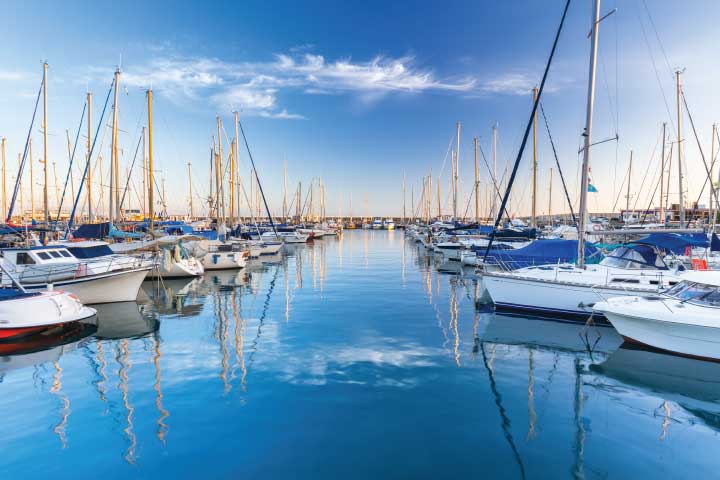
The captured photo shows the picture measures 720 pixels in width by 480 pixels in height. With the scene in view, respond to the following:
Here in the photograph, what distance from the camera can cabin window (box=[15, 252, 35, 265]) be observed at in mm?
16562

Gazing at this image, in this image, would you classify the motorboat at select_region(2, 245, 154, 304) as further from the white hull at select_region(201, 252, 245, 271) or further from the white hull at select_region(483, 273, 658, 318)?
the white hull at select_region(483, 273, 658, 318)

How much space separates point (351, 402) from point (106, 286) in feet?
45.3

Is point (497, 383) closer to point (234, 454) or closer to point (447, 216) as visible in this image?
point (234, 454)

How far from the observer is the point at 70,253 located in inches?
695

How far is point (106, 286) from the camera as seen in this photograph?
16.9 metres

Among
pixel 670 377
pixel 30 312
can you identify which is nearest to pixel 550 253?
pixel 670 377

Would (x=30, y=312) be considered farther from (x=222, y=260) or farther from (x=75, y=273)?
(x=222, y=260)

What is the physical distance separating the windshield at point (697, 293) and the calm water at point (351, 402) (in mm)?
1630

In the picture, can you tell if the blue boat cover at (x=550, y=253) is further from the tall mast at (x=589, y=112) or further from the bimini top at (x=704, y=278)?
the bimini top at (x=704, y=278)

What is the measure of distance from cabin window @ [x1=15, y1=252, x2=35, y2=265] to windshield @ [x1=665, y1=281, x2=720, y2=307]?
75.2 feet

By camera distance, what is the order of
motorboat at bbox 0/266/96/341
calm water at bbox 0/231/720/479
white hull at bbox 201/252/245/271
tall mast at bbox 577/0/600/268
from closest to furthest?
calm water at bbox 0/231/720/479 < motorboat at bbox 0/266/96/341 < tall mast at bbox 577/0/600/268 < white hull at bbox 201/252/245/271

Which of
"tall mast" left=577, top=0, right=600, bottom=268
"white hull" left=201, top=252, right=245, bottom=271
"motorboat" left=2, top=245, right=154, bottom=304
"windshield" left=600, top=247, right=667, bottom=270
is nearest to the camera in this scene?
"tall mast" left=577, top=0, right=600, bottom=268

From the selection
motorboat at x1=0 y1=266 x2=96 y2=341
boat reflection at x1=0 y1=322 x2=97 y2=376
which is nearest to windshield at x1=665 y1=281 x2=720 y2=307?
boat reflection at x1=0 y1=322 x2=97 y2=376

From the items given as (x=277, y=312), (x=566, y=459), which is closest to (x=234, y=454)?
(x=566, y=459)
